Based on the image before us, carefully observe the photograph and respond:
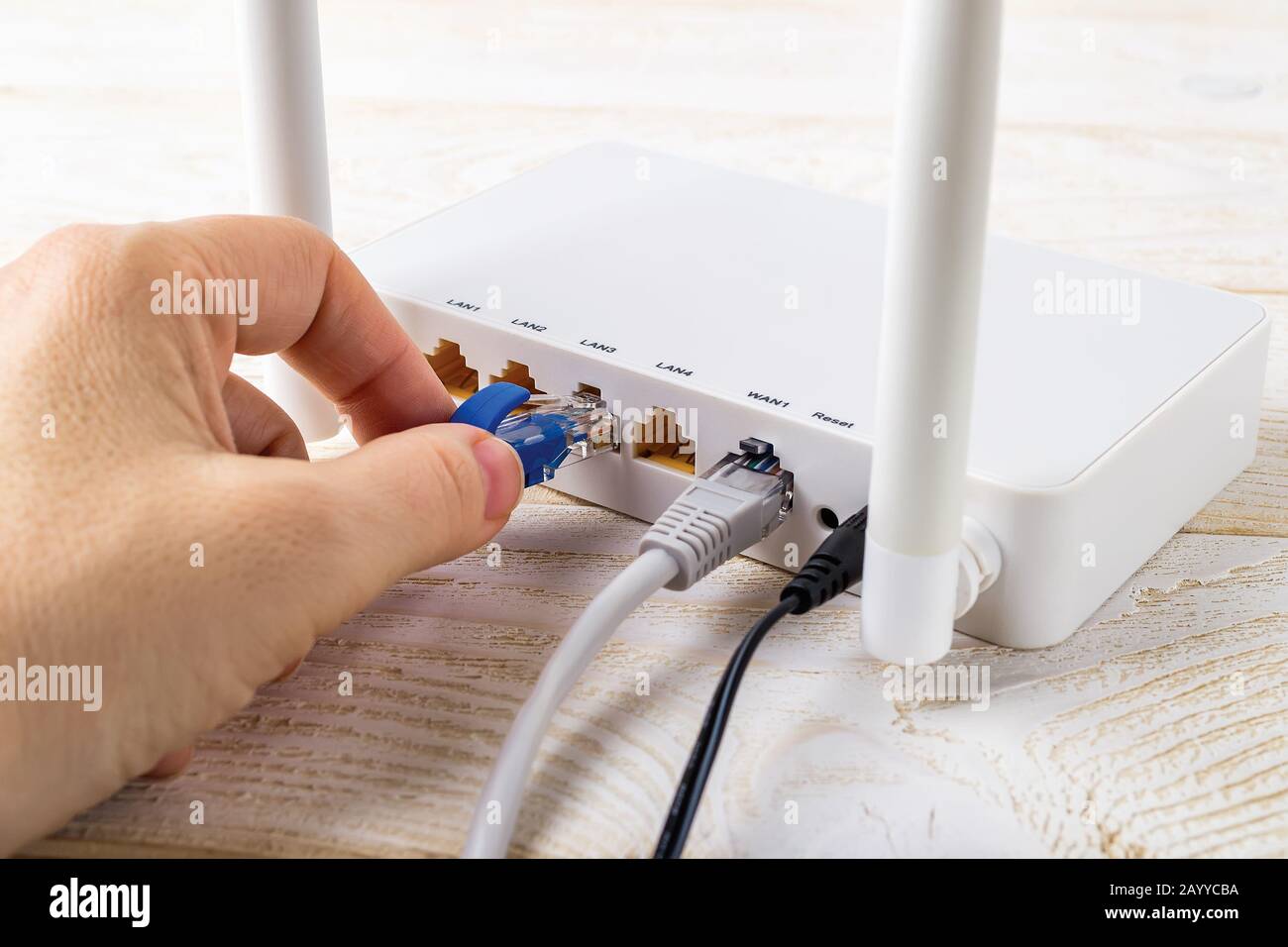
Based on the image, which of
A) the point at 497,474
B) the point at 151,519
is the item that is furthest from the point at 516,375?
the point at 151,519

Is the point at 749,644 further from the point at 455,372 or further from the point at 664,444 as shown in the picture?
the point at 455,372

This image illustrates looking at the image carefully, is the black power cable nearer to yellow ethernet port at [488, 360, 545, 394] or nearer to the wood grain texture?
the wood grain texture

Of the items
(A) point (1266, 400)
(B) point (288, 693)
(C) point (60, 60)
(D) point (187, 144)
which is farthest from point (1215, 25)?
(B) point (288, 693)

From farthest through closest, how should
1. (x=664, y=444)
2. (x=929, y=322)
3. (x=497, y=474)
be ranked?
(x=664, y=444) → (x=497, y=474) → (x=929, y=322)

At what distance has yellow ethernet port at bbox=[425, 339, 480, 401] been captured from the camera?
0.79 metres

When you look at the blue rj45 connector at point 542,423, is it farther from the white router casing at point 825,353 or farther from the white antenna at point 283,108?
the white antenna at point 283,108

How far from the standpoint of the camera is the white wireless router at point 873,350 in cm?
49

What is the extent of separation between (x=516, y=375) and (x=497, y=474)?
6.5 inches

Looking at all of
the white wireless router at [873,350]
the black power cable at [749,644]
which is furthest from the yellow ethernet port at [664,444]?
the black power cable at [749,644]

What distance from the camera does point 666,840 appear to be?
508mm

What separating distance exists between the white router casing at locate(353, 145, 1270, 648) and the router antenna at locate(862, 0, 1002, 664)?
0.28 feet

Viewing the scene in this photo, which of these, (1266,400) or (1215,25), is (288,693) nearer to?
(1266,400)

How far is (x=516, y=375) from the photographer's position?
0.75m

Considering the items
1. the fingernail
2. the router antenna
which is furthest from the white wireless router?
the fingernail
